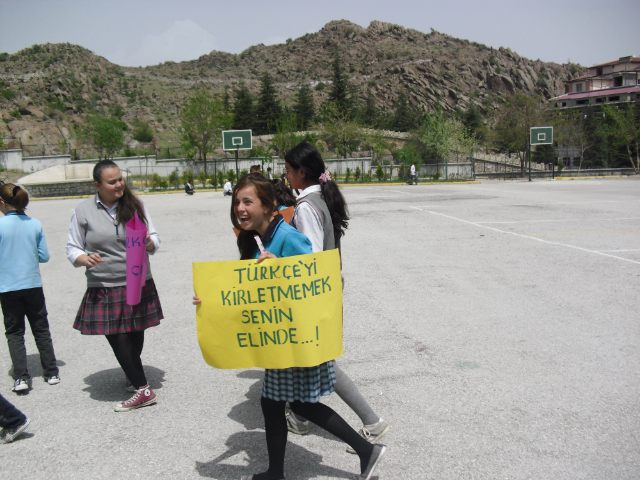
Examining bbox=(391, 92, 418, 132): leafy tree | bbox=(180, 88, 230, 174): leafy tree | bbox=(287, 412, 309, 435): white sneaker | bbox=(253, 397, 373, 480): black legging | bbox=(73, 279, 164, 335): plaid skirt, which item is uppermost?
bbox=(391, 92, 418, 132): leafy tree

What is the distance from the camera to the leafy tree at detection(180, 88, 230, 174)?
51531 millimetres

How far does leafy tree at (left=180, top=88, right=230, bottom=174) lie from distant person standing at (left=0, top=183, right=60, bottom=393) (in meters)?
48.3

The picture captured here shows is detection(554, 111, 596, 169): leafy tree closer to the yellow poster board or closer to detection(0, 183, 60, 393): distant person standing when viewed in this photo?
detection(0, 183, 60, 393): distant person standing

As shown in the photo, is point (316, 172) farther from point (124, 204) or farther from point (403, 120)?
point (403, 120)

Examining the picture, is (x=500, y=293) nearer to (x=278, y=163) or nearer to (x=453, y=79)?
(x=278, y=163)

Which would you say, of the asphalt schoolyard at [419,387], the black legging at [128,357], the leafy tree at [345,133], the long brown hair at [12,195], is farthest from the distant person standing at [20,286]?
the leafy tree at [345,133]

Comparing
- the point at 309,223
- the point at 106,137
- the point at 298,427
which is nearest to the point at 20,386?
the point at 298,427

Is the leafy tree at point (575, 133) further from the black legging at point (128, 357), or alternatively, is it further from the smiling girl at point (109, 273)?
the black legging at point (128, 357)

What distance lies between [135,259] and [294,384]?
5.49 feet

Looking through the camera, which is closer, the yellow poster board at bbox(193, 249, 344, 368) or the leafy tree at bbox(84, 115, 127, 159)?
the yellow poster board at bbox(193, 249, 344, 368)

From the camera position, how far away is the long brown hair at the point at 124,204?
366 centimetres

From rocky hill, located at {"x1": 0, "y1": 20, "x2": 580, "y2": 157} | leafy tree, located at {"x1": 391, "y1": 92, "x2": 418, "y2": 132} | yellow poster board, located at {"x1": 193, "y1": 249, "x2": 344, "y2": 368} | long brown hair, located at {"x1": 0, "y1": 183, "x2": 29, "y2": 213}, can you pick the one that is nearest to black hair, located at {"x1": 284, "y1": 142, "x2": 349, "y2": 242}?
yellow poster board, located at {"x1": 193, "y1": 249, "x2": 344, "y2": 368}

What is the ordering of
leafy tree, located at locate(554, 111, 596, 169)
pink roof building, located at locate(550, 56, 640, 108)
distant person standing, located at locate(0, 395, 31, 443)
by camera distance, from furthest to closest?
pink roof building, located at locate(550, 56, 640, 108) → leafy tree, located at locate(554, 111, 596, 169) → distant person standing, located at locate(0, 395, 31, 443)

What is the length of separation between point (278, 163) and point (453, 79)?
97126 millimetres
